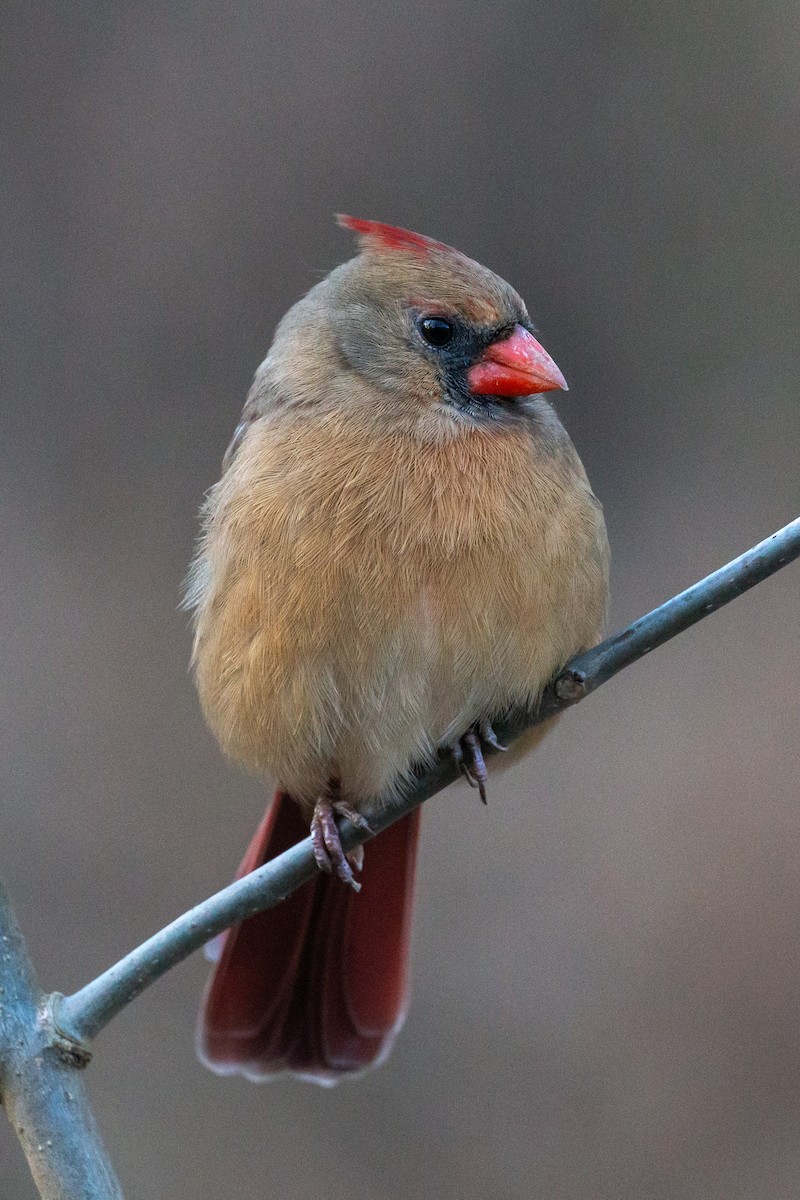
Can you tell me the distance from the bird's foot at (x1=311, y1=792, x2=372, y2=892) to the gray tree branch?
15.0 inches

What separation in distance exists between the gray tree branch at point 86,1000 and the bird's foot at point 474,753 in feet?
1.58

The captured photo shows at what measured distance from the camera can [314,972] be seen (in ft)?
8.88

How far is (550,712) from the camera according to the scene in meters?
2.03

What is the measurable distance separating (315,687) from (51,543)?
207 centimetres

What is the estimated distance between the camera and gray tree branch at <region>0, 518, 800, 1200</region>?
1.50 metres

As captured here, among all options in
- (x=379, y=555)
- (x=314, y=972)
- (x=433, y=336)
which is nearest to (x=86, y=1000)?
(x=379, y=555)

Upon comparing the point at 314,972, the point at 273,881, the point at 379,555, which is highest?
the point at 379,555

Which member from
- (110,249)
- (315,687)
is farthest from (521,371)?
(110,249)

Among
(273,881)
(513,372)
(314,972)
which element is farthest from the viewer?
(314,972)

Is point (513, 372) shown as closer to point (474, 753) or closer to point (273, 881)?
point (474, 753)

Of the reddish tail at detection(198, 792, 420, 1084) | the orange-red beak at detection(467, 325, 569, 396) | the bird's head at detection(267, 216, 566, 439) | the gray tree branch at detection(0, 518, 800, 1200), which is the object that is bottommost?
the reddish tail at detection(198, 792, 420, 1084)

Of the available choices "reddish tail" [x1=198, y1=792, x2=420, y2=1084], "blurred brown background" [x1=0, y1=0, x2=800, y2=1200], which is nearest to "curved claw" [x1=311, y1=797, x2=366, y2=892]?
"reddish tail" [x1=198, y1=792, x2=420, y2=1084]

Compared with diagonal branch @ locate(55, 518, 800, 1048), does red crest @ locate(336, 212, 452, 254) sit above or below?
above

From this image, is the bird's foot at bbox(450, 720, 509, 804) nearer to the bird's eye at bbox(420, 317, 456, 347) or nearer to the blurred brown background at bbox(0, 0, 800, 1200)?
the bird's eye at bbox(420, 317, 456, 347)
